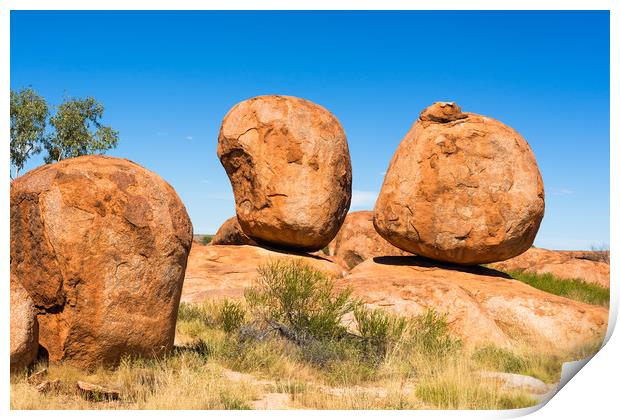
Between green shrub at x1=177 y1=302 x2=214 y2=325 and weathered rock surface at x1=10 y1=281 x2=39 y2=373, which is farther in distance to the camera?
green shrub at x1=177 y1=302 x2=214 y2=325

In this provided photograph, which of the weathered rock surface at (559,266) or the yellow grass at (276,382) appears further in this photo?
the weathered rock surface at (559,266)

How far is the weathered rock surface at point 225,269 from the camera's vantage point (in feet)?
41.6

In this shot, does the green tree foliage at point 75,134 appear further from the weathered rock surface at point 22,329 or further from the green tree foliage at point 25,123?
the weathered rock surface at point 22,329

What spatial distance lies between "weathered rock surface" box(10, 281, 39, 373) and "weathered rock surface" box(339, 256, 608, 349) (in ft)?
16.8

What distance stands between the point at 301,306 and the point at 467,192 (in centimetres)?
460

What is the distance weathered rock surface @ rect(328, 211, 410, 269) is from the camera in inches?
862

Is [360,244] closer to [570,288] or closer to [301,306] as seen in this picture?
[570,288]

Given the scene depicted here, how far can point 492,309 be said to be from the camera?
11391 mm

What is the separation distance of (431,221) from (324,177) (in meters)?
2.94

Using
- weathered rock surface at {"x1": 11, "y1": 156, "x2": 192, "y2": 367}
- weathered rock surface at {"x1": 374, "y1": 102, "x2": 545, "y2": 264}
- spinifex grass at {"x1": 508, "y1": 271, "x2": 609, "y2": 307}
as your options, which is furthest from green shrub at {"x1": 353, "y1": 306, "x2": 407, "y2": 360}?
spinifex grass at {"x1": 508, "y1": 271, "x2": 609, "y2": 307}

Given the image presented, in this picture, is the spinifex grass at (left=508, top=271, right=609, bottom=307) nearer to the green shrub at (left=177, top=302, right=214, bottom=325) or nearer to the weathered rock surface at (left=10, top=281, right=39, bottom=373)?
the green shrub at (left=177, top=302, right=214, bottom=325)

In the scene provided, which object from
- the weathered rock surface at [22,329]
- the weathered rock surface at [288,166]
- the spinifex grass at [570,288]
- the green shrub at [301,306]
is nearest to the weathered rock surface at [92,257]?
the weathered rock surface at [22,329]

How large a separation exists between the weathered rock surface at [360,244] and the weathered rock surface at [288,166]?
646 centimetres

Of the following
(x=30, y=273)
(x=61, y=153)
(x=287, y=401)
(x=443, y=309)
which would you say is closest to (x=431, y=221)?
(x=443, y=309)
